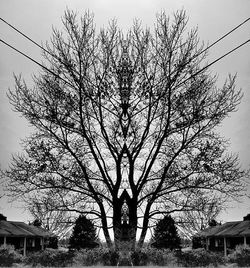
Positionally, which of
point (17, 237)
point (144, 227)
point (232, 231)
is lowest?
point (144, 227)

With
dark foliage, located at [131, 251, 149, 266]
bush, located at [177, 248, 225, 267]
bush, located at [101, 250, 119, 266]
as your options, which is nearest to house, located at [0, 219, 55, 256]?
bush, located at [101, 250, 119, 266]

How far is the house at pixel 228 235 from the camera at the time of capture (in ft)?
132

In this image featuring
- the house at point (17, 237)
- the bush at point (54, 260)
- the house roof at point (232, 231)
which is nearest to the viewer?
the bush at point (54, 260)

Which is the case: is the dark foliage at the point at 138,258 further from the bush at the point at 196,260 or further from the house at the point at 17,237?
the house at the point at 17,237

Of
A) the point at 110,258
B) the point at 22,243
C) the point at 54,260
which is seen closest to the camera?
the point at 54,260

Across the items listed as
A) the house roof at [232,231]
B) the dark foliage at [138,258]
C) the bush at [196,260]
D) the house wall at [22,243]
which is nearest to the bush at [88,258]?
the dark foliage at [138,258]

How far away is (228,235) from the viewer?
4131cm

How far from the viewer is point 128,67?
51.0 feet

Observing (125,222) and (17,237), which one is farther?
(17,237)

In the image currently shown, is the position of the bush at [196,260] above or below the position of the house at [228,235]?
below

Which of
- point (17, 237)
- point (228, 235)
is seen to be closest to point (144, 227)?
point (228, 235)

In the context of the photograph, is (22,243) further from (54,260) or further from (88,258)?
(88,258)

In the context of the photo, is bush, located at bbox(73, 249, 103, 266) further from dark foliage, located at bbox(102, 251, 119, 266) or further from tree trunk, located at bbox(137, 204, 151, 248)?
tree trunk, located at bbox(137, 204, 151, 248)

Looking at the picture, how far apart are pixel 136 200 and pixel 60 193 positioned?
130 inches
